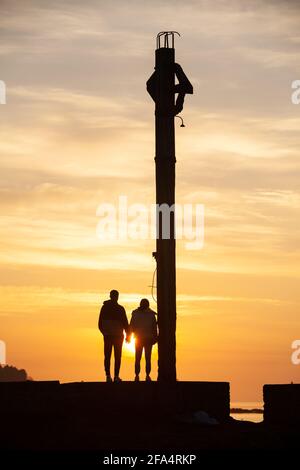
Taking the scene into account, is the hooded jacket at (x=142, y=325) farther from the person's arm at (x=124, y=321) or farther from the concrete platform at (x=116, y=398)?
the concrete platform at (x=116, y=398)

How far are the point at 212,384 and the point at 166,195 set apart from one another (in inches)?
209

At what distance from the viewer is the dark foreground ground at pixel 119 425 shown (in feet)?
83.9

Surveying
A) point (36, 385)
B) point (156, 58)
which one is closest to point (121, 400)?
point (36, 385)

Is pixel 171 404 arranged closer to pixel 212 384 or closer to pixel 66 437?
pixel 212 384

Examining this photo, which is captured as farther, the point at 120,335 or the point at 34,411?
the point at 120,335

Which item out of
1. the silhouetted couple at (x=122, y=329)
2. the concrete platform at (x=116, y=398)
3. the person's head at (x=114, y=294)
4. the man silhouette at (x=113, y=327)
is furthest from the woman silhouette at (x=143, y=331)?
the concrete platform at (x=116, y=398)

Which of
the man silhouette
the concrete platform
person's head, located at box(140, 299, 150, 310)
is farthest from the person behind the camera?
person's head, located at box(140, 299, 150, 310)

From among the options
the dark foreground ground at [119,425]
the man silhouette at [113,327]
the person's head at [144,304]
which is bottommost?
the dark foreground ground at [119,425]

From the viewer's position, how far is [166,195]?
3212 cm

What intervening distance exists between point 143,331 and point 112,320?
41.0 inches

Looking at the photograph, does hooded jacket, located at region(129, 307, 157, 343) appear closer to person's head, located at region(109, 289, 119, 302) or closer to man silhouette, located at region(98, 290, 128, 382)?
man silhouette, located at region(98, 290, 128, 382)

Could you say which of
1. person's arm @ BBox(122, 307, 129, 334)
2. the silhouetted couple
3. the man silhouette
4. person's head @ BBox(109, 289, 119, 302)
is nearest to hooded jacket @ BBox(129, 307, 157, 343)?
the silhouetted couple

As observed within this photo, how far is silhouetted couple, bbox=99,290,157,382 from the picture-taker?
98.8 ft

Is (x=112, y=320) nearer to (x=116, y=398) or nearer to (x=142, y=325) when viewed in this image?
(x=142, y=325)
